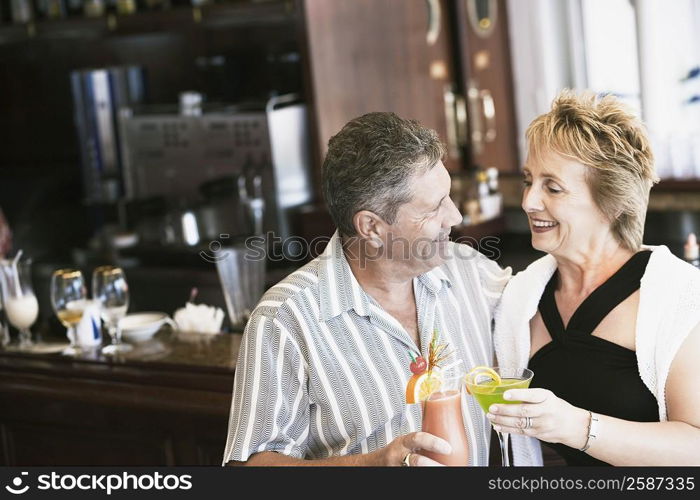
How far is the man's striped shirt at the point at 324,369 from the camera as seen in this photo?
2.12 m

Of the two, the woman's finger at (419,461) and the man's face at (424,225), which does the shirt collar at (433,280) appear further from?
the woman's finger at (419,461)

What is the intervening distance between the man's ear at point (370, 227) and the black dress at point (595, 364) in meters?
0.47

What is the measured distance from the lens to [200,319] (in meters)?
3.29

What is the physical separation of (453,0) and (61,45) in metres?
2.53

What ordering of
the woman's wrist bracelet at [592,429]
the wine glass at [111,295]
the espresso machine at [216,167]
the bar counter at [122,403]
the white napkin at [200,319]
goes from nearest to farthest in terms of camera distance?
the woman's wrist bracelet at [592,429] → the bar counter at [122,403] → the wine glass at [111,295] → the white napkin at [200,319] → the espresso machine at [216,167]

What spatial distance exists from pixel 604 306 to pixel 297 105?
9.55 ft

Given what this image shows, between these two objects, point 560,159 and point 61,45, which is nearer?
point 560,159

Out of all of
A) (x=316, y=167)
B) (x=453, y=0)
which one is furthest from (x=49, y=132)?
(x=453, y=0)

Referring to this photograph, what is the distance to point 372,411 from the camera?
219 centimetres

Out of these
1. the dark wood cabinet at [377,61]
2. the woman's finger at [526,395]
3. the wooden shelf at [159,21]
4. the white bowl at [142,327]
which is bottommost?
the white bowl at [142,327]

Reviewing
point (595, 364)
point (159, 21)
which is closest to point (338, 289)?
point (595, 364)

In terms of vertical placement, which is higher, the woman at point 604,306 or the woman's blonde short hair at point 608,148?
the woman's blonde short hair at point 608,148

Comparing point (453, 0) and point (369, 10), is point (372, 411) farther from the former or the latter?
point (453, 0)

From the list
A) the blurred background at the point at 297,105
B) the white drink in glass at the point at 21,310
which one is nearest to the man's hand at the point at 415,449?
the white drink in glass at the point at 21,310
